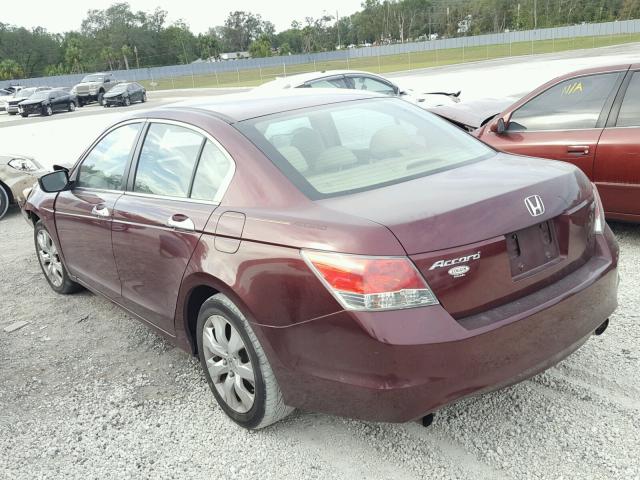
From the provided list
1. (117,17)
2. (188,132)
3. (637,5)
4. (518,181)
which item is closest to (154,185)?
(188,132)

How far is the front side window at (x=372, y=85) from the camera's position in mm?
11273

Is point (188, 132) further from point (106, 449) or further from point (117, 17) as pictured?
point (117, 17)

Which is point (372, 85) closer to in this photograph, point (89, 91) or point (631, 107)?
point (631, 107)

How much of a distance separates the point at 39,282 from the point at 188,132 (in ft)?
10.8

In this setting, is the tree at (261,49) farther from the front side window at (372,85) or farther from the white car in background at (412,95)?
the front side window at (372,85)

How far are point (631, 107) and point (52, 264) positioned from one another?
508 cm

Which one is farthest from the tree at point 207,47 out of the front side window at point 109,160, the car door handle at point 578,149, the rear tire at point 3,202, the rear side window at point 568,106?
the front side window at point 109,160

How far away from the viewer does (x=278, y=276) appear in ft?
8.41

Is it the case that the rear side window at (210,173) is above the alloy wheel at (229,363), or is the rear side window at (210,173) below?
above

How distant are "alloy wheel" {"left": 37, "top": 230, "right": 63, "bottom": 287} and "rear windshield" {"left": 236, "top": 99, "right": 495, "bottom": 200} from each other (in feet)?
9.27

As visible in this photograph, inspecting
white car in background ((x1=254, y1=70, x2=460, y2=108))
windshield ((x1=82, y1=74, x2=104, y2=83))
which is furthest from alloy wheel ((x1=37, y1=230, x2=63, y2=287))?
windshield ((x1=82, y1=74, x2=104, y2=83))

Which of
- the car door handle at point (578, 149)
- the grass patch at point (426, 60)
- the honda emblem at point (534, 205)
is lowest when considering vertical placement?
the grass patch at point (426, 60)

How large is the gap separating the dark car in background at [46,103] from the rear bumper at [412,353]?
36113mm

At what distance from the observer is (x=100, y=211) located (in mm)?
3912
